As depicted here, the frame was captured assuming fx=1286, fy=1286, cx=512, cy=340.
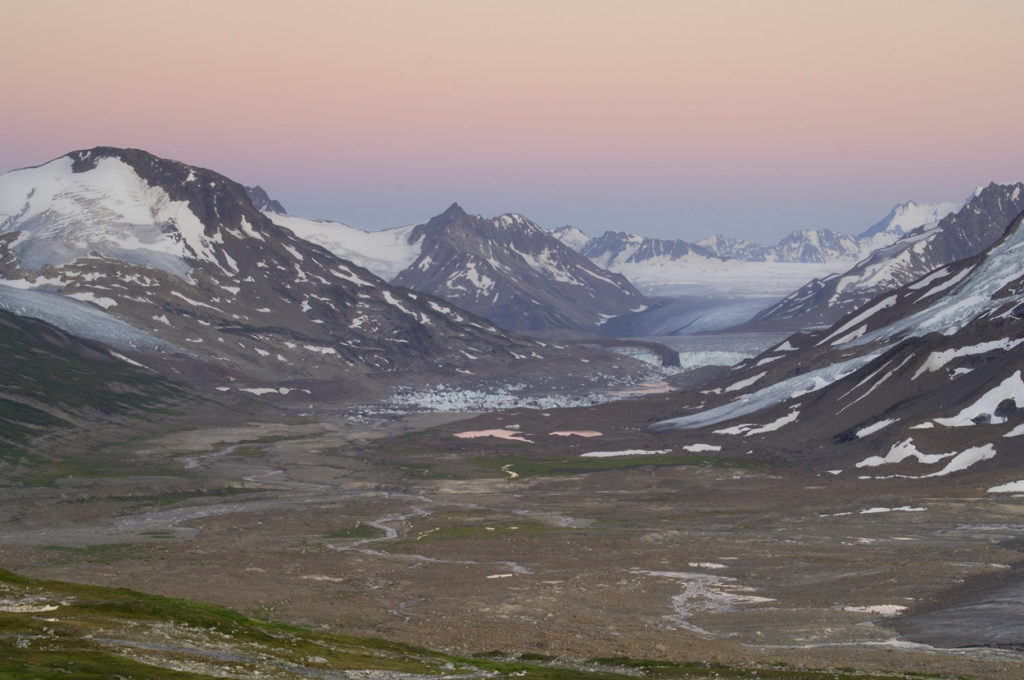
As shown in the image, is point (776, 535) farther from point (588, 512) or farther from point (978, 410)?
point (978, 410)

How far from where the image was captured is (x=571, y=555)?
123438 mm

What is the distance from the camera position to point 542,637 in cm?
8125

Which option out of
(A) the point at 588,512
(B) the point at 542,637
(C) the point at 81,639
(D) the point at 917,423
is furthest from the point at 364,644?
(D) the point at 917,423

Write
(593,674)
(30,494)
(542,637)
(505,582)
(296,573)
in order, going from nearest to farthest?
1. (593,674)
2. (542,637)
3. (505,582)
4. (296,573)
5. (30,494)

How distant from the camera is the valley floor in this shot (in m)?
81.2

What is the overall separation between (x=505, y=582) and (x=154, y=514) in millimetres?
70946

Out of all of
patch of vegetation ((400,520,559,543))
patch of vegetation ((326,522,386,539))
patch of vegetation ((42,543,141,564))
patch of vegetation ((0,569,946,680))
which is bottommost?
patch of vegetation ((326,522,386,539))

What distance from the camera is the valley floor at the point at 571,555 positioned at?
81.2 meters

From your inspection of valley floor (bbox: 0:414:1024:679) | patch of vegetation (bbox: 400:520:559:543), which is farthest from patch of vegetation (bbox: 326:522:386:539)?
patch of vegetation (bbox: 400:520:559:543)

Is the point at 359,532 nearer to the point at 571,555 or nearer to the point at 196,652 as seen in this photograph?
the point at 571,555

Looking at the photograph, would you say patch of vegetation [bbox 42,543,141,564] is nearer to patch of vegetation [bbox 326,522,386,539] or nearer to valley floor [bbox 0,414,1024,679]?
valley floor [bbox 0,414,1024,679]

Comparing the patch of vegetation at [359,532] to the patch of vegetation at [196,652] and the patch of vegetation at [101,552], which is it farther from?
the patch of vegetation at [196,652]

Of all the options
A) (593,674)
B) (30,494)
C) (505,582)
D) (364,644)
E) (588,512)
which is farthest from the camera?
→ (30,494)

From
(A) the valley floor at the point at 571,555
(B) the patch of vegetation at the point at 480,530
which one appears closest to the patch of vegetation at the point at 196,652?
(A) the valley floor at the point at 571,555
